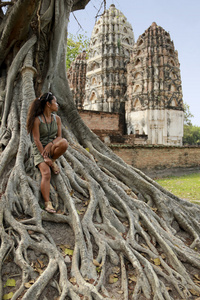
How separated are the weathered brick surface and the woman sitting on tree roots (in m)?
8.92

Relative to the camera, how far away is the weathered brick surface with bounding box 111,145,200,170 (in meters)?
12.9

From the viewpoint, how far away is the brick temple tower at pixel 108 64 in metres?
25.0

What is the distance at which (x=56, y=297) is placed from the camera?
2.57 metres

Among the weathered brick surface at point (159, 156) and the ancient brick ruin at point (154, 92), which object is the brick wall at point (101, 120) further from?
the weathered brick surface at point (159, 156)

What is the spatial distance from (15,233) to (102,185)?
1.46m

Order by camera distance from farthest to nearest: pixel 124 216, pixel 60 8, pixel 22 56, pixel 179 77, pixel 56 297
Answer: pixel 179 77
pixel 60 8
pixel 22 56
pixel 124 216
pixel 56 297

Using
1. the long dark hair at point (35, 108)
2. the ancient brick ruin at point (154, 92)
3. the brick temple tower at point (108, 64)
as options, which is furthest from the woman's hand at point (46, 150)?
the brick temple tower at point (108, 64)

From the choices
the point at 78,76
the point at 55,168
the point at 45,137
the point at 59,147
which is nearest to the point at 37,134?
the point at 45,137

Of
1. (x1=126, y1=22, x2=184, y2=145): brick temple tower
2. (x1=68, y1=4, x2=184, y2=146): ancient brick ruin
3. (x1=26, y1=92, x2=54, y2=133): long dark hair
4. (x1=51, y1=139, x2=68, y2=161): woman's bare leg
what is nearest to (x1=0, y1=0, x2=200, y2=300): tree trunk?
(x1=51, y1=139, x2=68, y2=161): woman's bare leg

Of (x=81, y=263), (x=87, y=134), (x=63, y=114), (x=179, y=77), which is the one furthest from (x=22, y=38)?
(x=179, y=77)

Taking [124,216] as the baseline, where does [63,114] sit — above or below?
above

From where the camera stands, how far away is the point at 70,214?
3.38m

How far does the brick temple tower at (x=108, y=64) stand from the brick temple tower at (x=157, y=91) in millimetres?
3197

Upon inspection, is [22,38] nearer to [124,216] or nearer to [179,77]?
[124,216]
